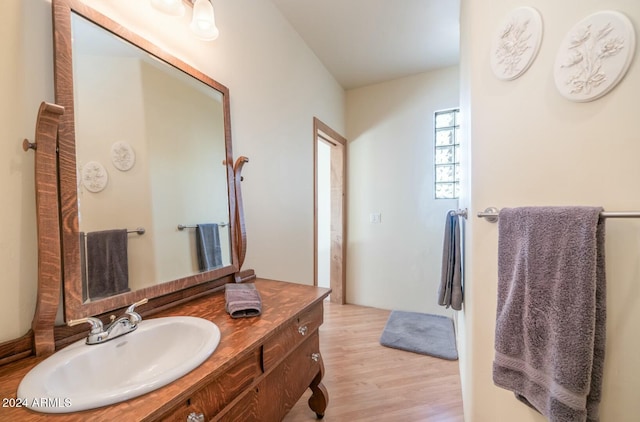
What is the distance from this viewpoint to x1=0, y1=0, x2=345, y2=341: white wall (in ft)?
2.30

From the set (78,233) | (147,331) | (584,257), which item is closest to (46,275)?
(78,233)

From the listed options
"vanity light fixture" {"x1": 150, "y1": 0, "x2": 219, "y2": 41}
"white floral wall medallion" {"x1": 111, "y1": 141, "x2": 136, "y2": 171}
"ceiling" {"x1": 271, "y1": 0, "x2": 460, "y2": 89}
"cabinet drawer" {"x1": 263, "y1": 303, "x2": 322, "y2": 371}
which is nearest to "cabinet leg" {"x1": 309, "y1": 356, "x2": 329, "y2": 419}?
"cabinet drawer" {"x1": 263, "y1": 303, "x2": 322, "y2": 371}

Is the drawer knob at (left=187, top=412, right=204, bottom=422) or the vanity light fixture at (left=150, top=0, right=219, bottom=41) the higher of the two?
the vanity light fixture at (left=150, top=0, right=219, bottom=41)

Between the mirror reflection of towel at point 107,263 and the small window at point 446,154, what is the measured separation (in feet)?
9.08

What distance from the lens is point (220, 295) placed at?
4.04ft

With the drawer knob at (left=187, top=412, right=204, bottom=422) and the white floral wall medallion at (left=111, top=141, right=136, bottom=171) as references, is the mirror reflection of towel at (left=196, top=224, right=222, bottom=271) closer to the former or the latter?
the white floral wall medallion at (left=111, top=141, right=136, bottom=171)

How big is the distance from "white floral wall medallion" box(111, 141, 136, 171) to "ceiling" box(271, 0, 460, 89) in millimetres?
1577

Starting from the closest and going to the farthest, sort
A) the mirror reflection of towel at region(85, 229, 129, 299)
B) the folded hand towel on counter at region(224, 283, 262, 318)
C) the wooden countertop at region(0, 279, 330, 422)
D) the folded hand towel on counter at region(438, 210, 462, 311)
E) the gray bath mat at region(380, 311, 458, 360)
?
the wooden countertop at region(0, 279, 330, 422), the mirror reflection of towel at region(85, 229, 129, 299), the folded hand towel on counter at region(224, 283, 262, 318), the folded hand towel on counter at region(438, 210, 462, 311), the gray bath mat at region(380, 311, 458, 360)

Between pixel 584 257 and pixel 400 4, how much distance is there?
6.50 ft

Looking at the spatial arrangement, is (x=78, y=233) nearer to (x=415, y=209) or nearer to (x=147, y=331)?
(x=147, y=331)

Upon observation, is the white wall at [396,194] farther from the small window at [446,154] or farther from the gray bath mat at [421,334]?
the gray bath mat at [421,334]

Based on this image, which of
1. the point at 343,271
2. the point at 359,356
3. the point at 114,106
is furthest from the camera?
the point at 343,271

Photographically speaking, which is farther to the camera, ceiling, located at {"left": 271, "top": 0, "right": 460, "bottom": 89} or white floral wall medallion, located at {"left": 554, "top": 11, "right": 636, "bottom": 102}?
ceiling, located at {"left": 271, "top": 0, "right": 460, "bottom": 89}

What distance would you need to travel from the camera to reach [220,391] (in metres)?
0.72
